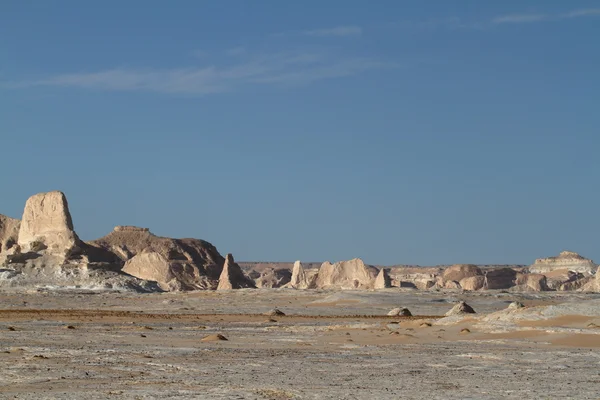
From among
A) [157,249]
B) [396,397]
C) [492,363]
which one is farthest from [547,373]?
[157,249]

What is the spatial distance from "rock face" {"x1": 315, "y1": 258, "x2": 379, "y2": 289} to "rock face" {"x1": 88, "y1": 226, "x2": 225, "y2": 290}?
1280cm

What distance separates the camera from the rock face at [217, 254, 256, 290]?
300ft

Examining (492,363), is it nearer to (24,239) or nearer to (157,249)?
(24,239)

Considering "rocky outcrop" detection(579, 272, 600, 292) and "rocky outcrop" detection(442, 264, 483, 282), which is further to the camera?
"rocky outcrop" detection(442, 264, 483, 282)

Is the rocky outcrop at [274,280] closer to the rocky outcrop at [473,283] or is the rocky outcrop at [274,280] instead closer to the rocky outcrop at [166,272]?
the rocky outcrop at [473,283]

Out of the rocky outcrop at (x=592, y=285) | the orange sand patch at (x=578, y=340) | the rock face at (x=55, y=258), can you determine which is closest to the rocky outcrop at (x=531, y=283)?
the rocky outcrop at (x=592, y=285)

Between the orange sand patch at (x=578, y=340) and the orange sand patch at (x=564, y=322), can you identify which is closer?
the orange sand patch at (x=578, y=340)

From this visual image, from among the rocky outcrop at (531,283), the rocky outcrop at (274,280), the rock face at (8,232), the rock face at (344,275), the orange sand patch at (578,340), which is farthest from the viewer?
the rocky outcrop at (274,280)

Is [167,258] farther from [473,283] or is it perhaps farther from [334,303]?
[473,283]

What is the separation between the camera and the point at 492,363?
816 inches

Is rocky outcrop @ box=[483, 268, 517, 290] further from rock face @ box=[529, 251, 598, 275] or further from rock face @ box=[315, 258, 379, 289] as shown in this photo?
rock face @ box=[529, 251, 598, 275]

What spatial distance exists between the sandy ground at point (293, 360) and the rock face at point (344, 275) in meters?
70.1

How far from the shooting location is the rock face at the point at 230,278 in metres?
91.6

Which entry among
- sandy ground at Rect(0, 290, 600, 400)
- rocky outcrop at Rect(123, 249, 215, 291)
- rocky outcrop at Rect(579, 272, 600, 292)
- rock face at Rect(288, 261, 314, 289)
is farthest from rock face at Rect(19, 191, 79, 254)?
rocky outcrop at Rect(579, 272, 600, 292)
